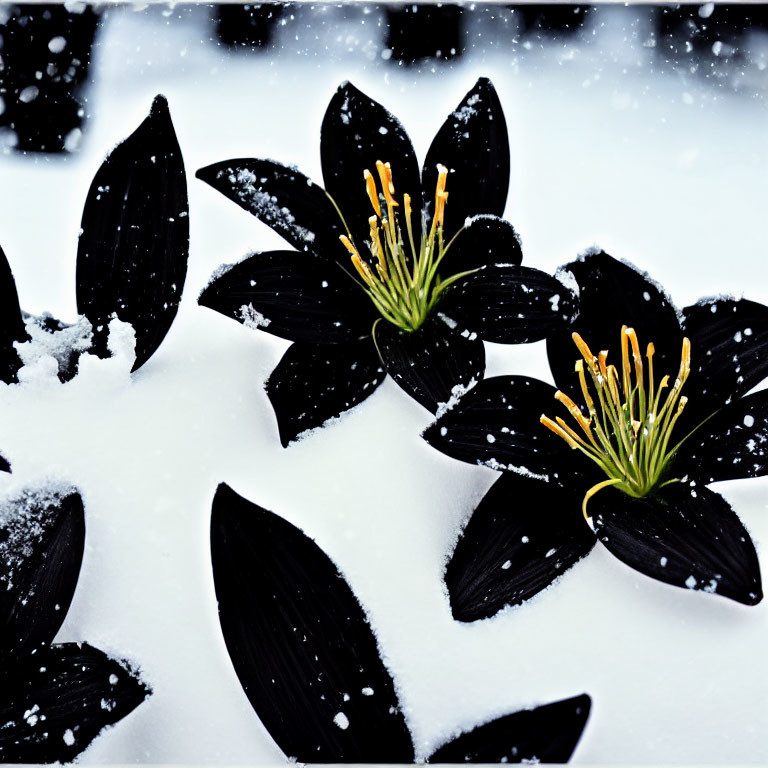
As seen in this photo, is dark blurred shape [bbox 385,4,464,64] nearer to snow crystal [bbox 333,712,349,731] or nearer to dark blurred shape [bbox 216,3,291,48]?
dark blurred shape [bbox 216,3,291,48]

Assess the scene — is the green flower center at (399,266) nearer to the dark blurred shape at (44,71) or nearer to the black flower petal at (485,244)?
the black flower petal at (485,244)

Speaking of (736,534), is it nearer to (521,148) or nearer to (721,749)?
(721,749)

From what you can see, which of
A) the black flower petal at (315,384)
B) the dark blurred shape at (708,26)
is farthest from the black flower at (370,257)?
the dark blurred shape at (708,26)

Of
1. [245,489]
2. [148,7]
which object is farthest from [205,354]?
[148,7]

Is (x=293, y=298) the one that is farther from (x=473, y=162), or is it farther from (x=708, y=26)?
(x=708, y=26)

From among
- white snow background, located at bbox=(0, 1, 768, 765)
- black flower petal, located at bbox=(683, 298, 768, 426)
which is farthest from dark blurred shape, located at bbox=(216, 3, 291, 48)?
black flower petal, located at bbox=(683, 298, 768, 426)

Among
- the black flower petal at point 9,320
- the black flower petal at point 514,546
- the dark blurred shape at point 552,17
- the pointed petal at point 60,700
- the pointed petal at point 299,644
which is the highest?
the dark blurred shape at point 552,17
